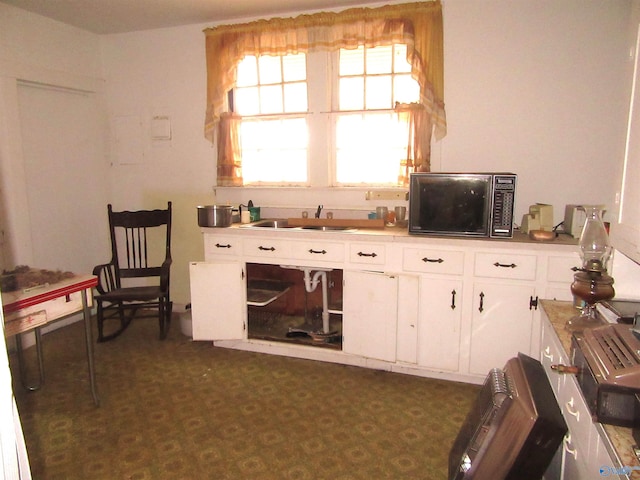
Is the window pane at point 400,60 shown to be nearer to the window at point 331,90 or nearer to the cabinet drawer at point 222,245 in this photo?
the window at point 331,90

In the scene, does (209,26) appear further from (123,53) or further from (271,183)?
(271,183)

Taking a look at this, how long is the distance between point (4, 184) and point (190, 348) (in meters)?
1.87

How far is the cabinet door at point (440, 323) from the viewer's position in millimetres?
2805

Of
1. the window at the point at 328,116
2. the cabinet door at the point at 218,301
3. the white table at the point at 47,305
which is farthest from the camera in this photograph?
the window at the point at 328,116

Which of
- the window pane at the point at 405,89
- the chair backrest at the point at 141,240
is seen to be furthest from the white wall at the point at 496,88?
the chair backrest at the point at 141,240

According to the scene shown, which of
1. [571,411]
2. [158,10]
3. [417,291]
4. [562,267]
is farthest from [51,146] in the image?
[571,411]

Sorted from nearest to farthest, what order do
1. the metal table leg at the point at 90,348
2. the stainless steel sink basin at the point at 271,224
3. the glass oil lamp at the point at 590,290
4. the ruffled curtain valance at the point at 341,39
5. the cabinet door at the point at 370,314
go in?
the glass oil lamp at the point at 590,290, the metal table leg at the point at 90,348, the cabinet door at the point at 370,314, the ruffled curtain valance at the point at 341,39, the stainless steel sink basin at the point at 271,224

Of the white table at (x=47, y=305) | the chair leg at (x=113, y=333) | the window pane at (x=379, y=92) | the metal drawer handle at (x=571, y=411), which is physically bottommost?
the chair leg at (x=113, y=333)

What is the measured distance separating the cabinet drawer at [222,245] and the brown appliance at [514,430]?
2.17 metres

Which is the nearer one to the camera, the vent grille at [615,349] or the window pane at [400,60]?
the vent grille at [615,349]

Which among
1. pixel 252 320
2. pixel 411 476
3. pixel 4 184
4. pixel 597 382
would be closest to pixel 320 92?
pixel 252 320

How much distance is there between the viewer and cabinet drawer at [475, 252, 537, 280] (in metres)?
2.64

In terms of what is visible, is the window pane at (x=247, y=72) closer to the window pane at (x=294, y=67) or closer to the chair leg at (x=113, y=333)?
the window pane at (x=294, y=67)

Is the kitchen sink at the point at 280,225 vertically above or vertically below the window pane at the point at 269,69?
below
